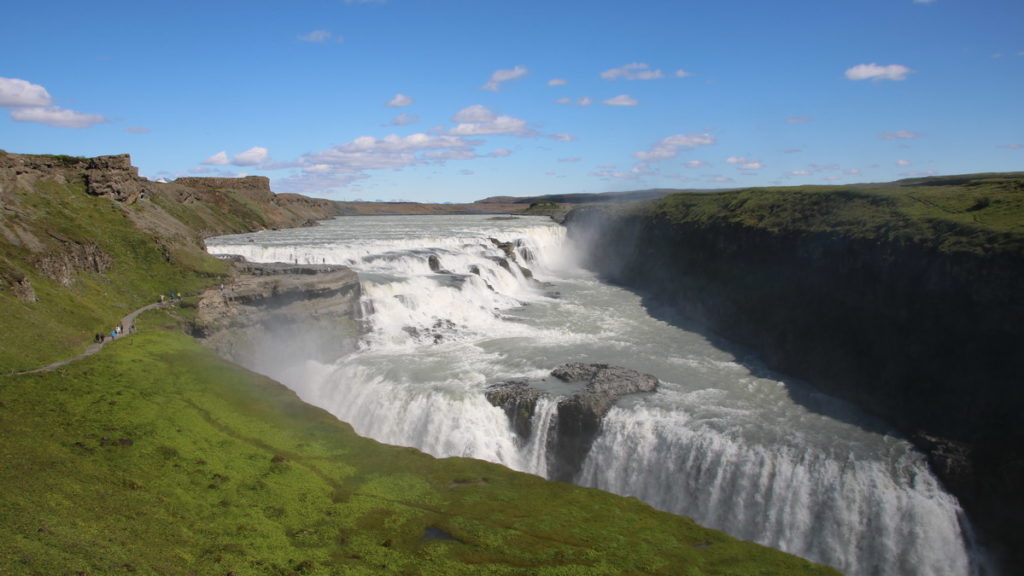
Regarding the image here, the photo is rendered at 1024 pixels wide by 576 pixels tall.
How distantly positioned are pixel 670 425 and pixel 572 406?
3.84 metres

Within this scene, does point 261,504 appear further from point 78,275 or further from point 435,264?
point 435,264

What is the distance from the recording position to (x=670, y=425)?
909 inches

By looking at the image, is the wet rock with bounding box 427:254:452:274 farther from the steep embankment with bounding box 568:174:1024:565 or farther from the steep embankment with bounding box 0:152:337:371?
the steep embankment with bounding box 568:174:1024:565

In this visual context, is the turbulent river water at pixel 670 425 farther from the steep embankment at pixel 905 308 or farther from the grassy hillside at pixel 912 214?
the grassy hillside at pixel 912 214

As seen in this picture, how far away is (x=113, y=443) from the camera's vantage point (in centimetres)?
1675

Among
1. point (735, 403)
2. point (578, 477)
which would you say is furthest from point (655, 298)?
point (578, 477)

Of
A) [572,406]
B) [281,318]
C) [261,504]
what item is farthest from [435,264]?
[261,504]

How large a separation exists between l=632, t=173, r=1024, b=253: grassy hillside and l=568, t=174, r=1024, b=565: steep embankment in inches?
3.4

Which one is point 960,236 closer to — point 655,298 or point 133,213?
point 655,298

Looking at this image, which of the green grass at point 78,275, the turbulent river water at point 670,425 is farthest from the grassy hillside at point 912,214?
the green grass at point 78,275

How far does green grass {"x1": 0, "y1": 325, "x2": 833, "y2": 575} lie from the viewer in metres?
12.6

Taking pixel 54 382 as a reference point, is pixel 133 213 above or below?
above

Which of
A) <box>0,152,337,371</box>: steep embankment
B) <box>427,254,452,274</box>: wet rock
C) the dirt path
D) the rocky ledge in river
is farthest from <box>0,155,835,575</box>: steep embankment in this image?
<box>427,254,452,274</box>: wet rock

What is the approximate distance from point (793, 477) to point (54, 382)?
2439 centimetres
